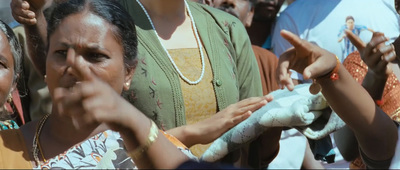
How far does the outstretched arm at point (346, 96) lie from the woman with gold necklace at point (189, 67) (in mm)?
469

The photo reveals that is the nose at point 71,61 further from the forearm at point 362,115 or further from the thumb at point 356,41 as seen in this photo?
the thumb at point 356,41

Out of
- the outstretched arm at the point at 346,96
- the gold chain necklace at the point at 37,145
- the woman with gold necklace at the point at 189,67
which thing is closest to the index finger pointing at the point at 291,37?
the outstretched arm at the point at 346,96

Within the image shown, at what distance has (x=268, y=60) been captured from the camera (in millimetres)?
5117

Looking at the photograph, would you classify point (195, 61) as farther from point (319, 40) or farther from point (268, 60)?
point (319, 40)

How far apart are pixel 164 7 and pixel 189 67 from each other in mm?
317

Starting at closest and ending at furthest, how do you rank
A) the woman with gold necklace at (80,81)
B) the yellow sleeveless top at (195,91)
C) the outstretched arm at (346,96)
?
the woman with gold necklace at (80,81), the outstretched arm at (346,96), the yellow sleeveless top at (195,91)

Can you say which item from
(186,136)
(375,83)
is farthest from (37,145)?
(375,83)

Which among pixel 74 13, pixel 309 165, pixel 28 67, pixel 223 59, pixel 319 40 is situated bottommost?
pixel 309 165

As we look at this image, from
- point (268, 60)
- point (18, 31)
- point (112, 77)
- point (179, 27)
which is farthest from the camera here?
point (268, 60)

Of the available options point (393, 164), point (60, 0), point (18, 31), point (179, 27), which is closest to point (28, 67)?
point (18, 31)

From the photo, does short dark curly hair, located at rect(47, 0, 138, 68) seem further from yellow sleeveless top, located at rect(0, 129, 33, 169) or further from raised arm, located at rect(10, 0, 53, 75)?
raised arm, located at rect(10, 0, 53, 75)

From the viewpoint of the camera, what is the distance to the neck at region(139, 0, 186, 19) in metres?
3.56

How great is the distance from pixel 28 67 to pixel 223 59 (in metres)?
1.42

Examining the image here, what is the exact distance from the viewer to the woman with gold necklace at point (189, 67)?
3324 millimetres
